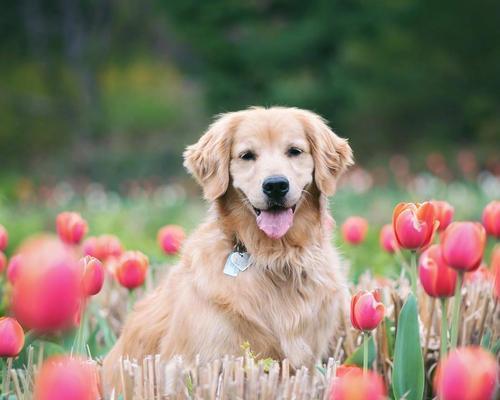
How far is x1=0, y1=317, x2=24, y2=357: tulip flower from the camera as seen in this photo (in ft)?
7.36

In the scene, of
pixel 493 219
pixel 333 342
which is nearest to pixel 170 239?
pixel 333 342

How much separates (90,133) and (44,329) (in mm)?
18349

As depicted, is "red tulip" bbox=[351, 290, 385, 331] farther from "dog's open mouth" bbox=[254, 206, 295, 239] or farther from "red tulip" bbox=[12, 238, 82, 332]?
"red tulip" bbox=[12, 238, 82, 332]

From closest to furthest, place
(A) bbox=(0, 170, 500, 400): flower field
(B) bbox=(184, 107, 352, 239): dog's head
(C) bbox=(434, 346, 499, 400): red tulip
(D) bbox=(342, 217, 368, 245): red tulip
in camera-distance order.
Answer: (A) bbox=(0, 170, 500, 400): flower field → (C) bbox=(434, 346, 499, 400): red tulip → (B) bbox=(184, 107, 352, 239): dog's head → (D) bbox=(342, 217, 368, 245): red tulip

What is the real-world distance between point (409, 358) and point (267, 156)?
1288mm

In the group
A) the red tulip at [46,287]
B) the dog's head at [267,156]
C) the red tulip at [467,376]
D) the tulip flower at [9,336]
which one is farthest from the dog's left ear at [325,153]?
the red tulip at [46,287]

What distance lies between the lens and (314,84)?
15562mm

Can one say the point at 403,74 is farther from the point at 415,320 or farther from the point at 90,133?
the point at 415,320

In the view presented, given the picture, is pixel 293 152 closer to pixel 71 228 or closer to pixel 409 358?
pixel 71 228

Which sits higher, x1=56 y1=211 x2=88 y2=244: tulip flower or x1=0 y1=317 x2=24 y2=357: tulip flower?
x1=56 y1=211 x2=88 y2=244: tulip flower

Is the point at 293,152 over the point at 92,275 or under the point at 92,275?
over

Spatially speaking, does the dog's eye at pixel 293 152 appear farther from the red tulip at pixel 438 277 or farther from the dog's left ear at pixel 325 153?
the red tulip at pixel 438 277

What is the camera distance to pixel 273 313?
306cm

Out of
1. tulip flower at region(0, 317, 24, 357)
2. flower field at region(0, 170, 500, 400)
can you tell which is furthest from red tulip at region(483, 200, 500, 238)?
tulip flower at region(0, 317, 24, 357)
